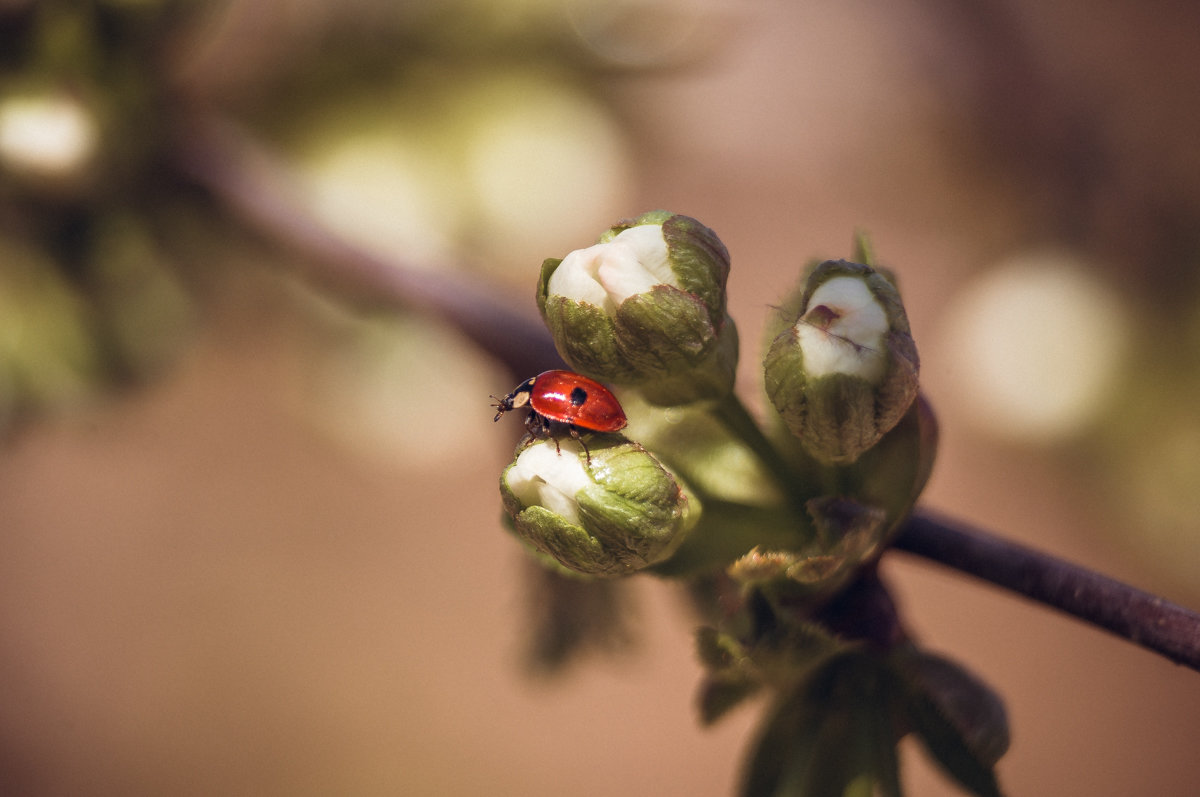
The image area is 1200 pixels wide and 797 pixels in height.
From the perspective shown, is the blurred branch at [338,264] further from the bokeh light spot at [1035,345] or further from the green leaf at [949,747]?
the bokeh light spot at [1035,345]

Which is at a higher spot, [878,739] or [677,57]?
[677,57]

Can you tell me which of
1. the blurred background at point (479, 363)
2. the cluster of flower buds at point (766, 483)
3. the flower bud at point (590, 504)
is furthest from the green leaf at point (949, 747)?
the blurred background at point (479, 363)

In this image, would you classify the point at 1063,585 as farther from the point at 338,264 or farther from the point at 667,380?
the point at 338,264

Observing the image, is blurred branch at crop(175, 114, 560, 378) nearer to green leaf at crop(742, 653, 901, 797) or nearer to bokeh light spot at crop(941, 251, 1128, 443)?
green leaf at crop(742, 653, 901, 797)

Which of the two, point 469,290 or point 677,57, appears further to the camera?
point 677,57

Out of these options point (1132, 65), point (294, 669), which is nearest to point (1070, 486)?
point (1132, 65)

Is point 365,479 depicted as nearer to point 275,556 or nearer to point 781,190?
point 275,556
